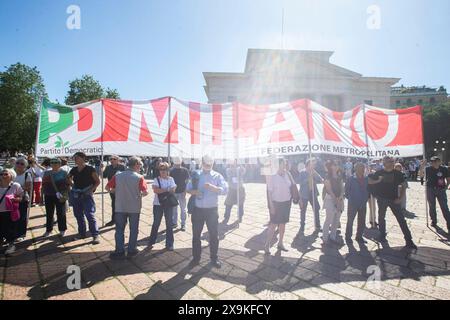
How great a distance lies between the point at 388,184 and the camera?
205 inches

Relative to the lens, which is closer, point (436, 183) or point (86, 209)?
point (86, 209)

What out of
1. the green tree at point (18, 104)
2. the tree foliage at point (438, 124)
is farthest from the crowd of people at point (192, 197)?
the tree foliage at point (438, 124)

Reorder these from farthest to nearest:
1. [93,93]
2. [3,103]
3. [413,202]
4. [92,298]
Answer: [93,93] → [3,103] → [413,202] → [92,298]

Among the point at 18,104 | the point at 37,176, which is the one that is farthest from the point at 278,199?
the point at 18,104

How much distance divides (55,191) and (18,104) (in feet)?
160

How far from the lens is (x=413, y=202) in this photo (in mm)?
10250

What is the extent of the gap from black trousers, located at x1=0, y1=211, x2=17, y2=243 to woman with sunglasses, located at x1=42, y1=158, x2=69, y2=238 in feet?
2.40

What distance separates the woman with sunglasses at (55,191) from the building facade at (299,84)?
37.1 m

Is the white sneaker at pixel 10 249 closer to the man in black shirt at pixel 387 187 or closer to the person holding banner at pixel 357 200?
the person holding banner at pixel 357 200

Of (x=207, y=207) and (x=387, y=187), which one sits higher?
(x=387, y=187)

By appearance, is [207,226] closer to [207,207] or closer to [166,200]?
[207,207]

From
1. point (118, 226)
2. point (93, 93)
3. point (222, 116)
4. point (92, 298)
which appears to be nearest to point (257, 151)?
point (222, 116)

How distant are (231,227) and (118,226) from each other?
3.03 meters
